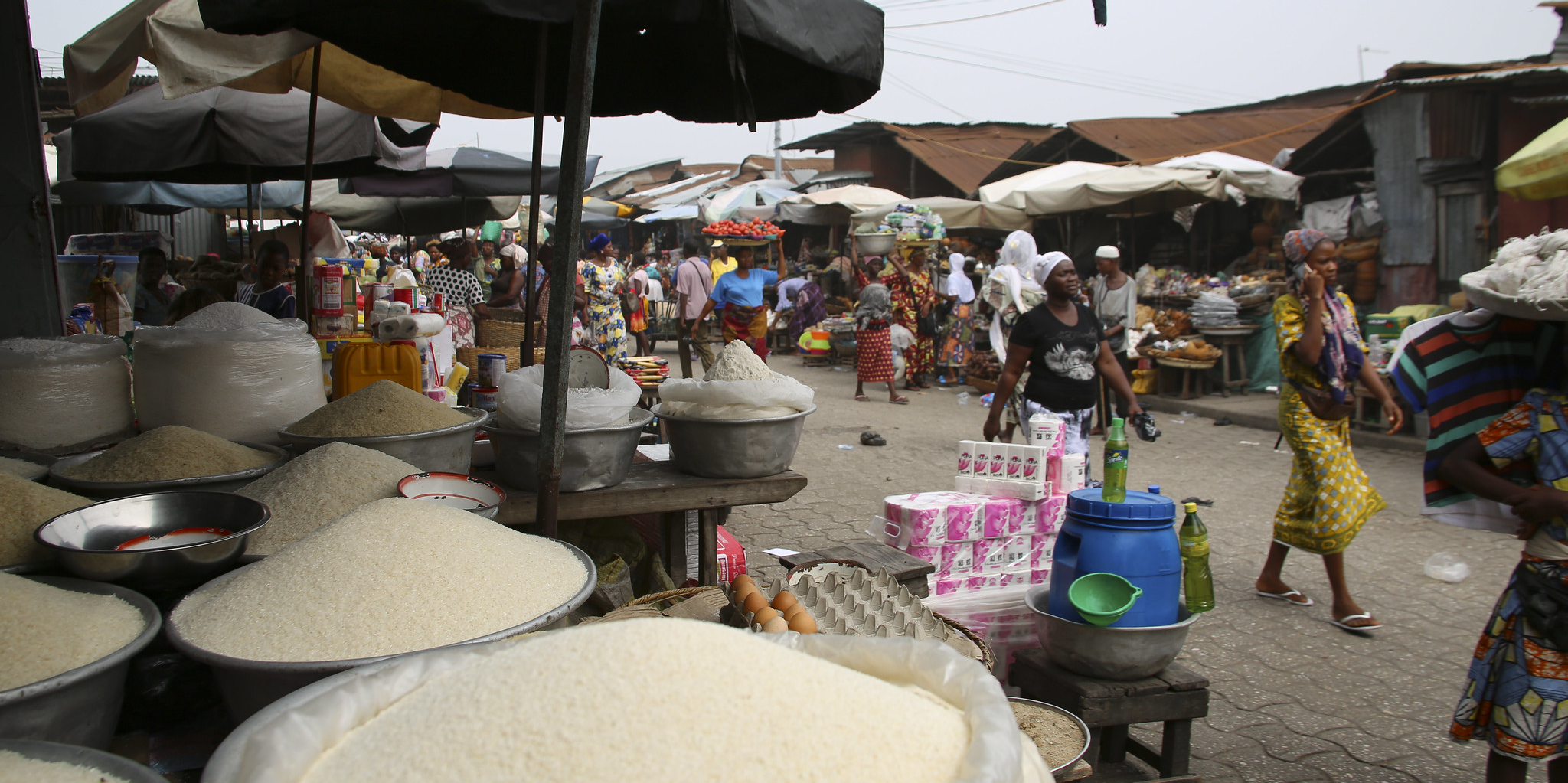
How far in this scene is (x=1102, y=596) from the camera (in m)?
2.45

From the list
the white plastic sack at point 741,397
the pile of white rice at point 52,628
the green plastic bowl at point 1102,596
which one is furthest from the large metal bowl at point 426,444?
the green plastic bowl at point 1102,596

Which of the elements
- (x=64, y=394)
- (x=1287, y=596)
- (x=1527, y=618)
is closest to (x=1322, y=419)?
(x=1287, y=596)

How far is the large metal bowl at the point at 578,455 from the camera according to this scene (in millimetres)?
2404

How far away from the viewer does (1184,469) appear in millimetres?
6902

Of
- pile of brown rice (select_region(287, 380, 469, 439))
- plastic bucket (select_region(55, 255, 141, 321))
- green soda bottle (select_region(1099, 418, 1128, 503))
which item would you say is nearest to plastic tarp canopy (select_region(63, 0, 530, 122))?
pile of brown rice (select_region(287, 380, 469, 439))

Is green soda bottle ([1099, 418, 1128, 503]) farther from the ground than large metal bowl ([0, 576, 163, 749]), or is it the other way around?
green soda bottle ([1099, 418, 1128, 503])

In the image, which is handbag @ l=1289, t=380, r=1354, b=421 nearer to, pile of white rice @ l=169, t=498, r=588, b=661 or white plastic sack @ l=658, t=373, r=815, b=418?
white plastic sack @ l=658, t=373, r=815, b=418

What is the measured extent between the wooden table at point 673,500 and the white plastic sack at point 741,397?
0.71 feet

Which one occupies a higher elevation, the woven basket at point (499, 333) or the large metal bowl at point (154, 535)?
the woven basket at point (499, 333)

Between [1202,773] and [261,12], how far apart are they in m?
3.23

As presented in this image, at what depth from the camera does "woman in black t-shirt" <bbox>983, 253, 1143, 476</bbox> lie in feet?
15.7

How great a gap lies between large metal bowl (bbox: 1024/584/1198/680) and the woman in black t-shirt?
2.31 meters

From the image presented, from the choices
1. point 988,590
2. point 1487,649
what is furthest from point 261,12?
point 1487,649

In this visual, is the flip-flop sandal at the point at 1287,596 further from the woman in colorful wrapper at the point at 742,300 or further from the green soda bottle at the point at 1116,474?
the woman in colorful wrapper at the point at 742,300
